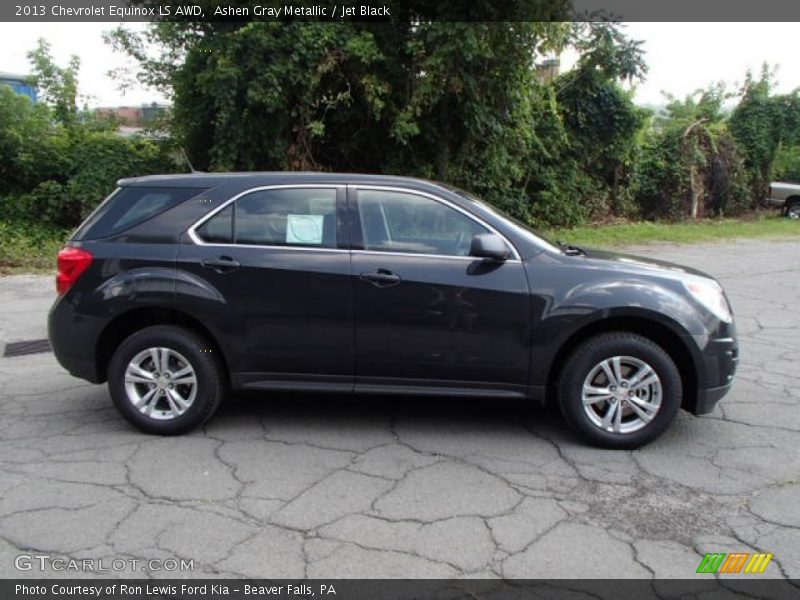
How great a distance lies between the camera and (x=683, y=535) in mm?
3398

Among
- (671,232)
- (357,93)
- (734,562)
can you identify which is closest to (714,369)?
(734,562)

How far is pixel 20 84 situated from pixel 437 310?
67.3 ft

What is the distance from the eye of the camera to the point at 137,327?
4711 mm

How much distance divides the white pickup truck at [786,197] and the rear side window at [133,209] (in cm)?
2391

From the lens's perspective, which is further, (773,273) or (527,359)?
(773,273)

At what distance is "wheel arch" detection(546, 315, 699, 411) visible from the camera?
4383mm

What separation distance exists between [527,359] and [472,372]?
358mm

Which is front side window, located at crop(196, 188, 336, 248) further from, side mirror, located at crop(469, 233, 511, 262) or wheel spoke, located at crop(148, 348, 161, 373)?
side mirror, located at crop(469, 233, 511, 262)

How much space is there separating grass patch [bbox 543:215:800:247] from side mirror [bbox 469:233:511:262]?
10.6 metres

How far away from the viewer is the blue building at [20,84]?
17.5 meters

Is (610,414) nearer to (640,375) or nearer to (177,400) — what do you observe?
(640,375)

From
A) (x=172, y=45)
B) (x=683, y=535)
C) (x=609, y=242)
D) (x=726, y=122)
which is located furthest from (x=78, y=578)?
(x=726, y=122)

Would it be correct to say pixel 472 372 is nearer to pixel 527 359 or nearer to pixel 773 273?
pixel 527 359

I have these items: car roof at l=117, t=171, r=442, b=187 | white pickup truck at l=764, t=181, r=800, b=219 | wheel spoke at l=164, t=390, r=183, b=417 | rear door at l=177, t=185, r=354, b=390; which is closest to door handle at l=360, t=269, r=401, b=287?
rear door at l=177, t=185, r=354, b=390
